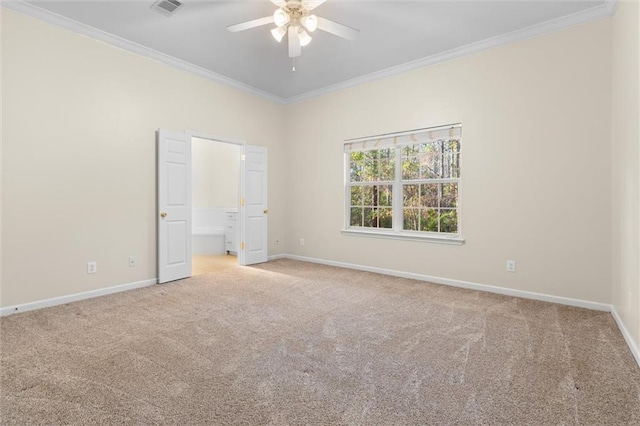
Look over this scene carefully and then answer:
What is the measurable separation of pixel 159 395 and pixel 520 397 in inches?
78.9

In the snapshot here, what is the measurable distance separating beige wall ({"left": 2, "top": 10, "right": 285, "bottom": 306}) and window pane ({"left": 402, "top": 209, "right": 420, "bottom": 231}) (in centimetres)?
338

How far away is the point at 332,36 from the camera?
377 centimetres

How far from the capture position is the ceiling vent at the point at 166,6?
3.12 meters

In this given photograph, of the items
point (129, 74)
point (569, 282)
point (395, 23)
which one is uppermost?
point (395, 23)

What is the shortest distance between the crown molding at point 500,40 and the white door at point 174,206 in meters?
2.65

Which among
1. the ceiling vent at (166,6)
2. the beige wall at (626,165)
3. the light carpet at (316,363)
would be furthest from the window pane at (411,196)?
the ceiling vent at (166,6)

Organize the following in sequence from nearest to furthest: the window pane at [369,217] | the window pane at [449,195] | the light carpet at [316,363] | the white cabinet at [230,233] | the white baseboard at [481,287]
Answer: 1. the light carpet at [316,363]
2. the white baseboard at [481,287]
3. the window pane at [449,195]
4. the window pane at [369,217]
5. the white cabinet at [230,233]

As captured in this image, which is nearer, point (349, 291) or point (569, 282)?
point (569, 282)

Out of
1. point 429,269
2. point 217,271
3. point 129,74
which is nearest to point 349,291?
point 429,269

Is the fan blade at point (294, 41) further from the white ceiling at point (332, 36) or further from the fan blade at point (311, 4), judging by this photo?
the white ceiling at point (332, 36)

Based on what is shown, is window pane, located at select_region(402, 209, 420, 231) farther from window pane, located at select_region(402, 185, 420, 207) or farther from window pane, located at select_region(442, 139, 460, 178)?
window pane, located at select_region(442, 139, 460, 178)

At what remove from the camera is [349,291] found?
12.9ft

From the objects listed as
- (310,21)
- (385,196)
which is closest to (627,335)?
(385,196)

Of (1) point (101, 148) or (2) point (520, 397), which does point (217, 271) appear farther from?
(2) point (520, 397)
